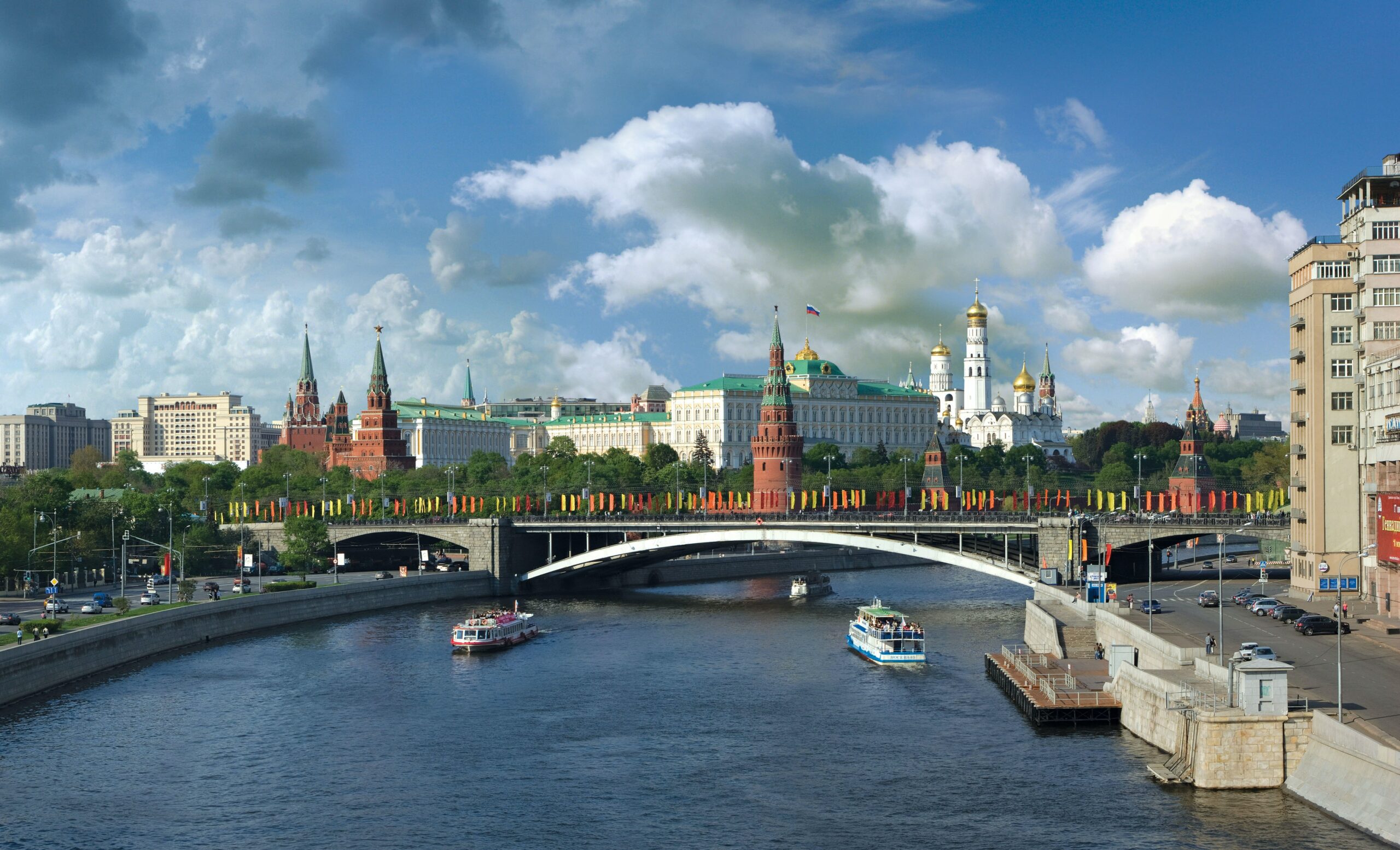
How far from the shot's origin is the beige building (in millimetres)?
73562

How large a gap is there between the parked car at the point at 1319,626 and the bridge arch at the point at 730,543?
95.3ft

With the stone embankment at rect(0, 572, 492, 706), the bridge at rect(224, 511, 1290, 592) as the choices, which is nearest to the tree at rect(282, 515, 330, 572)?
the bridge at rect(224, 511, 1290, 592)

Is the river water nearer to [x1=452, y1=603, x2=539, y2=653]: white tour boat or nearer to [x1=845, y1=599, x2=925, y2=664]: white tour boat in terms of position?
[x1=845, y1=599, x2=925, y2=664]: white tour boat

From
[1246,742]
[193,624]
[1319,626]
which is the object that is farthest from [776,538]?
[1246,742]

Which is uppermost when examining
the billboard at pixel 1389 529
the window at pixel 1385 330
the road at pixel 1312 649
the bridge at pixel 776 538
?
the window at pixel 1385 330

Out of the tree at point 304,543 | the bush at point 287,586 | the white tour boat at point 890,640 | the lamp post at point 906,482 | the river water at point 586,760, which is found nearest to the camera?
the river water at point 586,760

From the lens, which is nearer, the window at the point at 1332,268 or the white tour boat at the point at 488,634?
the window at the point at 1332,268

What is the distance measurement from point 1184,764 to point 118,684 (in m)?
46.6

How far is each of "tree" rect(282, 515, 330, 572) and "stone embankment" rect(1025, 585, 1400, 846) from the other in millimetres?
79611

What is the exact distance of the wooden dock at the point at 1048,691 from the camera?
184 ft

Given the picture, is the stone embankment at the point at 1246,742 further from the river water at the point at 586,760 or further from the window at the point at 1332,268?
the window at the point at 1332,268

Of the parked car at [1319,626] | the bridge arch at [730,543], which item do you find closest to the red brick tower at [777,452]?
the bridge arch at [730,543]

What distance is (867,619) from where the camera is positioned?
260 ft

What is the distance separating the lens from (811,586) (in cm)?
11375
